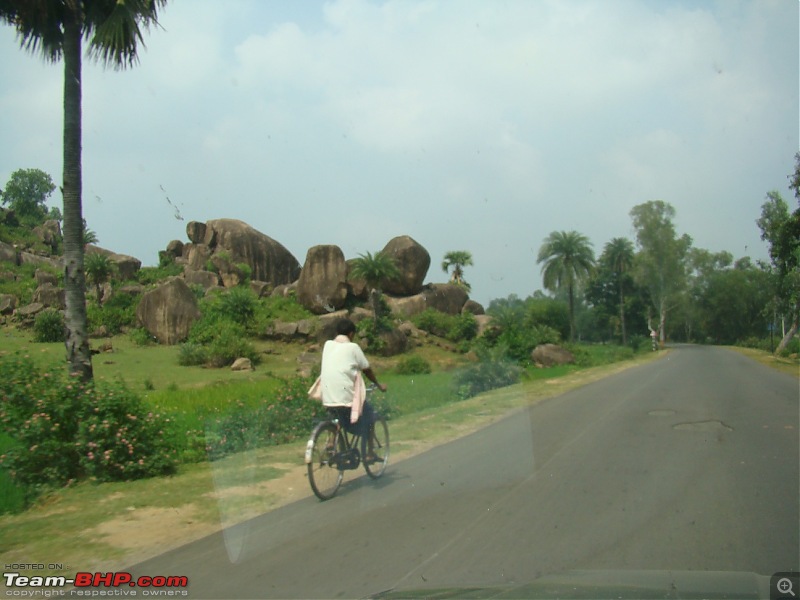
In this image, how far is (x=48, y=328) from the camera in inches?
1309

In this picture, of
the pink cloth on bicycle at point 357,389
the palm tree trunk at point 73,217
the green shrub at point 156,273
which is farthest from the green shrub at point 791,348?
the palm tree trunk at point 73,217

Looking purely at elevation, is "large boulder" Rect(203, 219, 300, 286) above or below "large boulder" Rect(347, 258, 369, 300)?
above

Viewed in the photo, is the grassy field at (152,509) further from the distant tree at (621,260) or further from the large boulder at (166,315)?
the distant tree at (621,260)

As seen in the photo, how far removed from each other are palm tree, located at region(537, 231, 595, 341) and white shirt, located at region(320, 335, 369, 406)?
52.6 meters

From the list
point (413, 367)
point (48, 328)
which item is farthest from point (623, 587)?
point (48, 328)

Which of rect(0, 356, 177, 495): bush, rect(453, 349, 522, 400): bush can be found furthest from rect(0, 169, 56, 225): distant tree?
rect(0, 356, 177, 495): bush

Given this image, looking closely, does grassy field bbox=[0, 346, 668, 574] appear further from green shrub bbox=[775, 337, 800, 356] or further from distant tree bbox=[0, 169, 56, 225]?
distant tree bbox=[0, 169, 56, 225]

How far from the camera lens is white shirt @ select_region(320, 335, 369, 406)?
25.5 feet

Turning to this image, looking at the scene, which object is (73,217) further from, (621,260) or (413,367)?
(621,260)

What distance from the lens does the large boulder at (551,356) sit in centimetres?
3922

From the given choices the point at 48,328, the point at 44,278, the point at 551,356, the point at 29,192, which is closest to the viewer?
the point at 48,328

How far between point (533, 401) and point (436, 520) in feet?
38.4

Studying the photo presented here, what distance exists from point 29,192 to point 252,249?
98.1 feet

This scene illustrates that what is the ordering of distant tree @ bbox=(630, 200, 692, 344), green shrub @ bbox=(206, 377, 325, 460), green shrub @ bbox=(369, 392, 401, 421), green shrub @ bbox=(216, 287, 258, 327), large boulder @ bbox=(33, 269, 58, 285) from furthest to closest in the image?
distant tree @ bbox=(630, 200, 692, 344)
large boulder @ bbox=(33, 269, 58, 285)
green shrub @ bbox=(216, 287, 258, 327)
green shrub @ bbox=(369, 392, 401, 421)
green shrub @ bbox=(206, 377, 325, 460)
